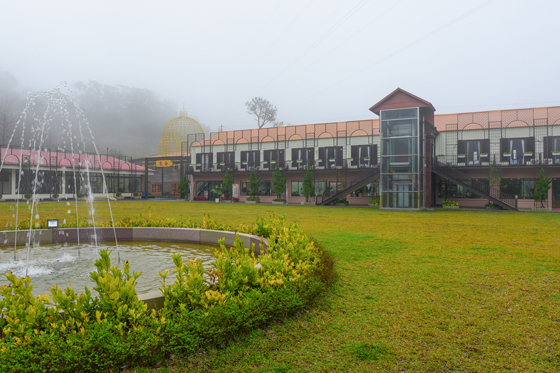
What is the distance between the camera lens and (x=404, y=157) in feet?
94.4

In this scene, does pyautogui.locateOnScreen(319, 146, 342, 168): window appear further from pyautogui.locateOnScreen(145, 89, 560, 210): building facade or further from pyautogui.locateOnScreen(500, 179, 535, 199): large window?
pyautogui.locateOnScreen(500, 179, 535, 199): large window

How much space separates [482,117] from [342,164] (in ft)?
49.4

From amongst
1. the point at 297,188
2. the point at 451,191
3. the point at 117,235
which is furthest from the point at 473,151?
the point at 117,235

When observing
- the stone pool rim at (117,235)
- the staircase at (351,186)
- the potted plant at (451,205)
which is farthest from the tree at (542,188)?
the stone pool rim at (117,235)

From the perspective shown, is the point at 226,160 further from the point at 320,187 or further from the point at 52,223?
the point at 52,223

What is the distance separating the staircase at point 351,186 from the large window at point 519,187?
41.0 feet

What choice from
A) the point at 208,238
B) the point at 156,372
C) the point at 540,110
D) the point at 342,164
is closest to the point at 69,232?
the point at 208,238

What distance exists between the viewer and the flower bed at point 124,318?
314 centimetres

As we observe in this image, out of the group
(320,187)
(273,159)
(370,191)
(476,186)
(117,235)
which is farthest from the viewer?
(273,159)

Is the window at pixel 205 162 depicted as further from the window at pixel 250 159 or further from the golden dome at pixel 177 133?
the golden dome at pixel 177 133

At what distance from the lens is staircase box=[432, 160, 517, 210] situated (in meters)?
29.0

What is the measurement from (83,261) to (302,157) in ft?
118

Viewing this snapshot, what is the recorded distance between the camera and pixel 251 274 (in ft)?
16.4

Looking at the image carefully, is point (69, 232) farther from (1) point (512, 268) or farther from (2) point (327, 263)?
(1) point (512, 268)
